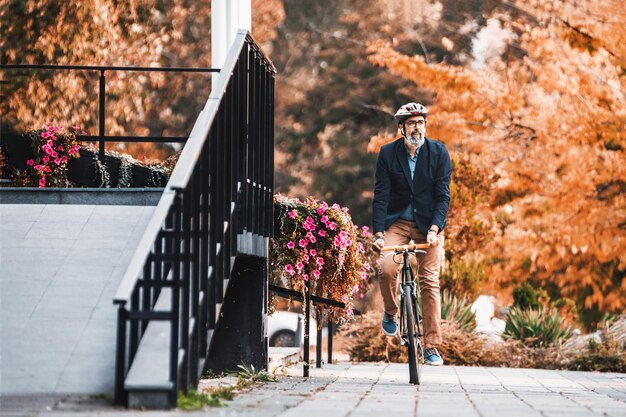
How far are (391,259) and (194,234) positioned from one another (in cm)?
286

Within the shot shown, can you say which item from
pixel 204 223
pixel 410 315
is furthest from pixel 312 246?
pixel 204 223

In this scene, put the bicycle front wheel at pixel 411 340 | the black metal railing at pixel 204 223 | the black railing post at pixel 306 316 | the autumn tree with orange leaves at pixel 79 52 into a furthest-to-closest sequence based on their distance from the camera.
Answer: the autumn tree with orange leaves at pixel 79 52, the black railing post at pixel 306 316, the bicycle front wheel at pixel 411 340, the black metal railing at pixel 204 223

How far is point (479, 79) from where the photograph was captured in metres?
18.0

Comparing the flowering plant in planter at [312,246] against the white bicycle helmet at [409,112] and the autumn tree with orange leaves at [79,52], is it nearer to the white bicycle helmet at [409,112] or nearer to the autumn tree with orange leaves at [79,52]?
the white bicycle helmet at [409,112]

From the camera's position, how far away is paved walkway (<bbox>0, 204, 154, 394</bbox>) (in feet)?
21.7

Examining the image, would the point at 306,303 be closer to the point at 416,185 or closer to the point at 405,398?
the point at 416,185

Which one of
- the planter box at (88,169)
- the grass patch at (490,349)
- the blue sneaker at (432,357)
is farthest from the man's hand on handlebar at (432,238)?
the grass patch at (490,349)

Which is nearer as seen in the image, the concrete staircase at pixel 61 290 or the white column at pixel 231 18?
the concrete staircase at pixel 61 290

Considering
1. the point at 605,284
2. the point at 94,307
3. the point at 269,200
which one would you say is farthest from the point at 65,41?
the point at 94,307

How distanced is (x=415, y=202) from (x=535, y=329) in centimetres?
680

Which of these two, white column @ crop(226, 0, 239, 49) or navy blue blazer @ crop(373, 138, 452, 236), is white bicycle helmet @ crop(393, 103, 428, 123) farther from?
white column @ crop(226, 0, 239, 49)

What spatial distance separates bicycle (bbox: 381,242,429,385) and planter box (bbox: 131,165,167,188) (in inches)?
107

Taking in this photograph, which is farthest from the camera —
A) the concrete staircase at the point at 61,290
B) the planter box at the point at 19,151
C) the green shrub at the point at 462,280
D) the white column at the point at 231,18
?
the green shrub at the point at 462,280

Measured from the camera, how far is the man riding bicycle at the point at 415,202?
30.0 ft
